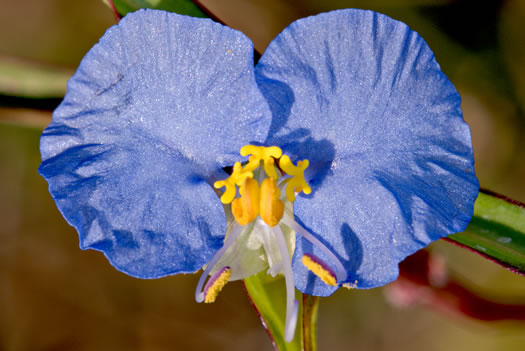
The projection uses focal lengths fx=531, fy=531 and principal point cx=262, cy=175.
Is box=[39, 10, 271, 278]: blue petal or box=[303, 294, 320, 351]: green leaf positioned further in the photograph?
box=[303, 294, 320, 351]: green leaf

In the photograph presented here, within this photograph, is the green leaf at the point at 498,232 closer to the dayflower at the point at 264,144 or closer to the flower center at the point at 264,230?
the dayflower at the point at 264,144

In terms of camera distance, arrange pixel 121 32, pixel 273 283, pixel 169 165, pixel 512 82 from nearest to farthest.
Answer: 1. pixel 121 32
2. pixel 169 165
3. pixel 273 283
4. pixel 512 82

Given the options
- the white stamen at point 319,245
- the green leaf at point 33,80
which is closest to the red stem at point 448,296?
the white stamen at point 319,245

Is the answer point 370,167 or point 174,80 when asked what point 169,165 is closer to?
point 174,80

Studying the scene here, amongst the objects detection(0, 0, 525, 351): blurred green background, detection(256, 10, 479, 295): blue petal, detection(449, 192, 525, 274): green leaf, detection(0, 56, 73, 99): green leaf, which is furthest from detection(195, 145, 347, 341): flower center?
detection(0, 0, 525, 351): blurred green background

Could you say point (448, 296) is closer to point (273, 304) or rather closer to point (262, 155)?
point (273, 304)

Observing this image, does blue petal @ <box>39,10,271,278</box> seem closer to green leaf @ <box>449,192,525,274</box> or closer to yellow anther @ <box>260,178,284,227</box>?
yellow anther @ <box>260,178,284,227</box>

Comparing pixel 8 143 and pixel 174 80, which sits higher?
pixel 174 80

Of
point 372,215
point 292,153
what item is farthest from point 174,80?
point 372,215
